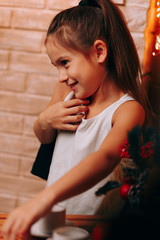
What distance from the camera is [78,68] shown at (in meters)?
0.63

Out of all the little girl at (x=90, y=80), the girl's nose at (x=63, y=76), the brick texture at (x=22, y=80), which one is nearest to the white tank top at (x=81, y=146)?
the little girl at (x=90, y=80)

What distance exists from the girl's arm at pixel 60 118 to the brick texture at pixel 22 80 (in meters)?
0.14

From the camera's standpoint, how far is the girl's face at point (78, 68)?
632 mm

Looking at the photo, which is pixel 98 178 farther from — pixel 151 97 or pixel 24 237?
pixel 151 97

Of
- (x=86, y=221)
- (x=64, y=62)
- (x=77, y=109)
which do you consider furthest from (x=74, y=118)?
(x=86, y=221)

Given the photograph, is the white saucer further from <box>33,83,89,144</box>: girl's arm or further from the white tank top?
<box>33,83,89,144</box>: girl's arm

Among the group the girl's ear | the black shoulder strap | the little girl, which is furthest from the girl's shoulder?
the black shoulder strap

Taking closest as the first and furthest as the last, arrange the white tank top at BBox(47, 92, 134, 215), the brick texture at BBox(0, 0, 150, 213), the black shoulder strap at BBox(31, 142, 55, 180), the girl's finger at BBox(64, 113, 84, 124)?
the white tank top at BBox(47, 92, 134, 215) < the girl's finger at BBox(64, 113, 84, 124) < the black shoulder strap at BBox(31, 142, 55, 180) < the brick texture at BBox(0, 0, 150, 213)

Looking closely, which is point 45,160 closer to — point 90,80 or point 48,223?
point 90,80

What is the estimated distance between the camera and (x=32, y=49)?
3.02ft

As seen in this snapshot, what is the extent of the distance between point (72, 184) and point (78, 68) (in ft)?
0.98

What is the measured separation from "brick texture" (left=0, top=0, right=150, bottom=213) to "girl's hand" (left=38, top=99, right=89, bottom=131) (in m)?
0.20

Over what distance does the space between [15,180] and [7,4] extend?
0.53 m

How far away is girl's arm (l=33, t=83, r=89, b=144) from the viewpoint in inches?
27.1
